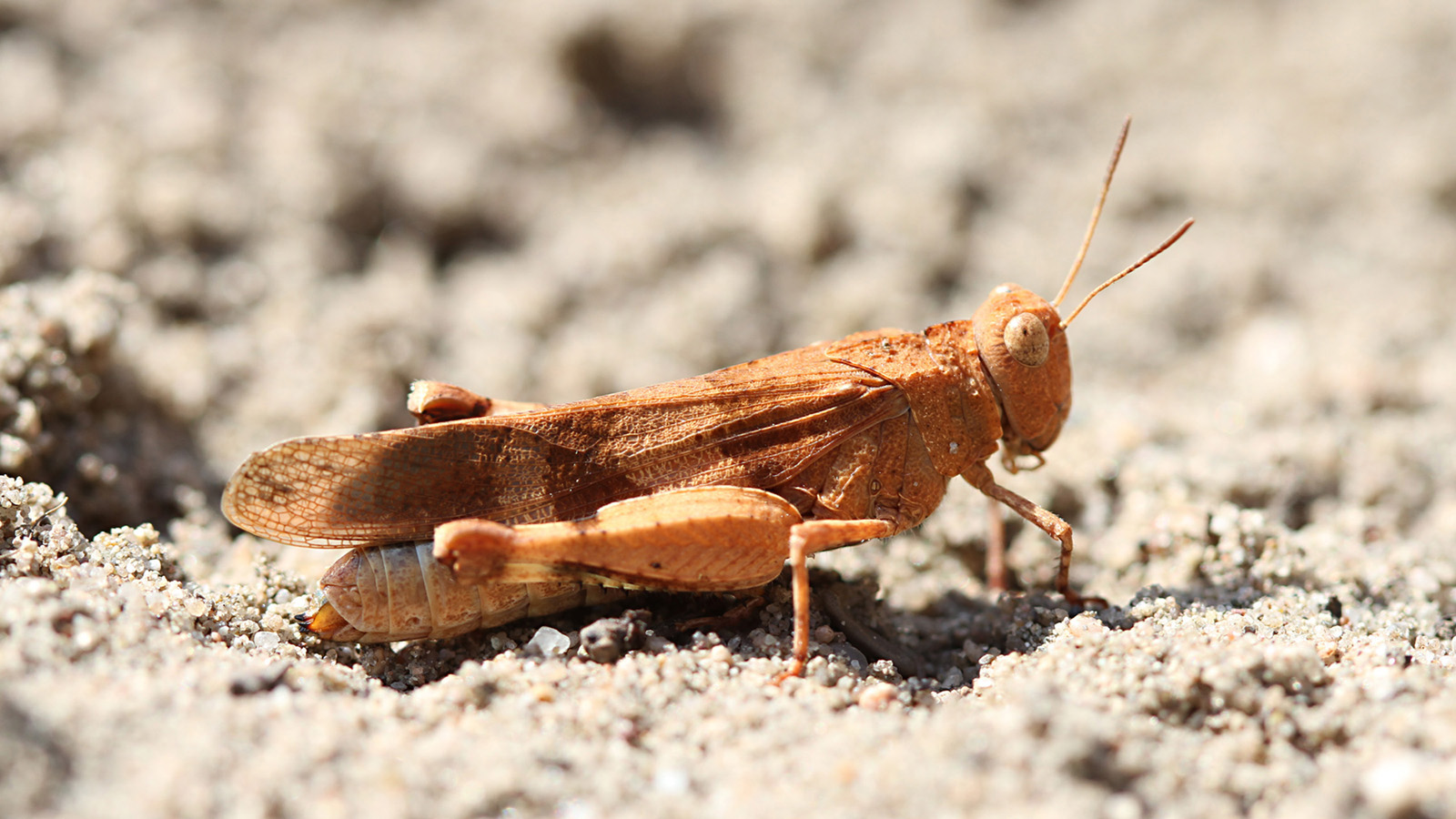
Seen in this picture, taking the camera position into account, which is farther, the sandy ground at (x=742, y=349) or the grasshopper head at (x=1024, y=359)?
the grasshopper head at (x=1024, y=359)

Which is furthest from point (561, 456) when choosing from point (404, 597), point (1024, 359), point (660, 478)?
point (1024, 359)

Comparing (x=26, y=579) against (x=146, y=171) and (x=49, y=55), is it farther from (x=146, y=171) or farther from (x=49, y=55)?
(x=49, y=55)

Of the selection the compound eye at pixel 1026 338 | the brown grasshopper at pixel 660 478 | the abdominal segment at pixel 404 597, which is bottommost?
the abdominal segment at pixel 404 597

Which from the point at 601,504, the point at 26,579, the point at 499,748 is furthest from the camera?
the point at 601,504

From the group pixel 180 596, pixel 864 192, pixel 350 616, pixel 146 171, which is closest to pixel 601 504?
pixel 350 616

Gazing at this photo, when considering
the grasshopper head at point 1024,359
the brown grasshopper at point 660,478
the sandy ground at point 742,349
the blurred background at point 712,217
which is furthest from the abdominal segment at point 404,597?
the grasshopper head at point 1024,359

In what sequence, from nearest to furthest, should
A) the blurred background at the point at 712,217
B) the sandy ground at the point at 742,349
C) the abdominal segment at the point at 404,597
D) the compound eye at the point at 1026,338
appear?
the sandy ground at the point at 742,349, the abdominal segment at the point at 404,597, the compound eye at the point at 1026,338, the blurred background at the point at 712,217

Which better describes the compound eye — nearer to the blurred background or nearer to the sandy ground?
the sandy ground

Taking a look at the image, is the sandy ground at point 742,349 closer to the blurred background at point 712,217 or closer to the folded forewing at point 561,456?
the blurred background at point 712,217
